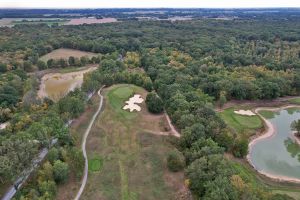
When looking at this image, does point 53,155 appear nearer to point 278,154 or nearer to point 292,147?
point 278,154

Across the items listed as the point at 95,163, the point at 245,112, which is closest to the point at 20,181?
the point at 95,163

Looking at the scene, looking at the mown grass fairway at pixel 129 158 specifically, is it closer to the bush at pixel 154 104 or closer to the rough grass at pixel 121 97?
the rough grass at pixel 121 97

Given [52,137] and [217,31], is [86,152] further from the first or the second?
[217,31]

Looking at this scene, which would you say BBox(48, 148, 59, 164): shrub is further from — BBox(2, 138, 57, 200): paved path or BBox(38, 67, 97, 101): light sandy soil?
BBox(38, 67, 97, 101): light sandy soil

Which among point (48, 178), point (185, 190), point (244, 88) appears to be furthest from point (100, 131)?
point (244, 88)

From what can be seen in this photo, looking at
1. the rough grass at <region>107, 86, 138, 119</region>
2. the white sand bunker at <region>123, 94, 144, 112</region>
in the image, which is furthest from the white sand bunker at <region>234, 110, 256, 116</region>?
the rough grass at <region>107, 86, 138, 119</region>

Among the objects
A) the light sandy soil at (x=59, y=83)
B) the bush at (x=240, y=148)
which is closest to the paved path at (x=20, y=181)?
the bush at (x=240, y=148)
